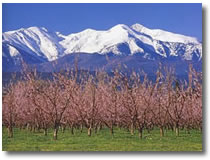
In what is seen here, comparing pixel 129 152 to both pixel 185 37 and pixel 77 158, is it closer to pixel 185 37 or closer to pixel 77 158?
pixel 77 158

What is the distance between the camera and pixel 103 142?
28.0ft

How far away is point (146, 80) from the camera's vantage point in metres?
8.88

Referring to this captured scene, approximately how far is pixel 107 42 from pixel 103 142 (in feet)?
3.83

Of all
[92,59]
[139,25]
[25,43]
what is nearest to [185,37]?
[139,25]

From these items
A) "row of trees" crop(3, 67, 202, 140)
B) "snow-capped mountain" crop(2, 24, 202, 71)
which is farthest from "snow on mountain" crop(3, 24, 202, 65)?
"row of trees" crop(3, 67, 202, 140)

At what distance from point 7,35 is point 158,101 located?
2008mm

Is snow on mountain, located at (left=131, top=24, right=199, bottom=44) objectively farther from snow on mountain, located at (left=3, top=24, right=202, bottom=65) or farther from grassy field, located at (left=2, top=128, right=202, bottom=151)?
grassy field, located at (left=2, top=128, right=202, bottom=151)

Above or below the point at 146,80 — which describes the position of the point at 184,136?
below

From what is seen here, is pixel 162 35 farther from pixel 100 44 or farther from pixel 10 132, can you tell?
pixel 10 132

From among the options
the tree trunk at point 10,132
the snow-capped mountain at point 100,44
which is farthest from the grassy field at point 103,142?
the snow-capped mountain at point 100,44

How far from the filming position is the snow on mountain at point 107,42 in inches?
333

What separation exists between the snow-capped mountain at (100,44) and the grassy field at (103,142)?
2.96 ft

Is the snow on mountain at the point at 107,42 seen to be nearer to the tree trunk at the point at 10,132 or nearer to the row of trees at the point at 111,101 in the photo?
the row of trees at the point at 111,101

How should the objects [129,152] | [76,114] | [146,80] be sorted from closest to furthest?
[129,152]
[146,80]
[76,114]
